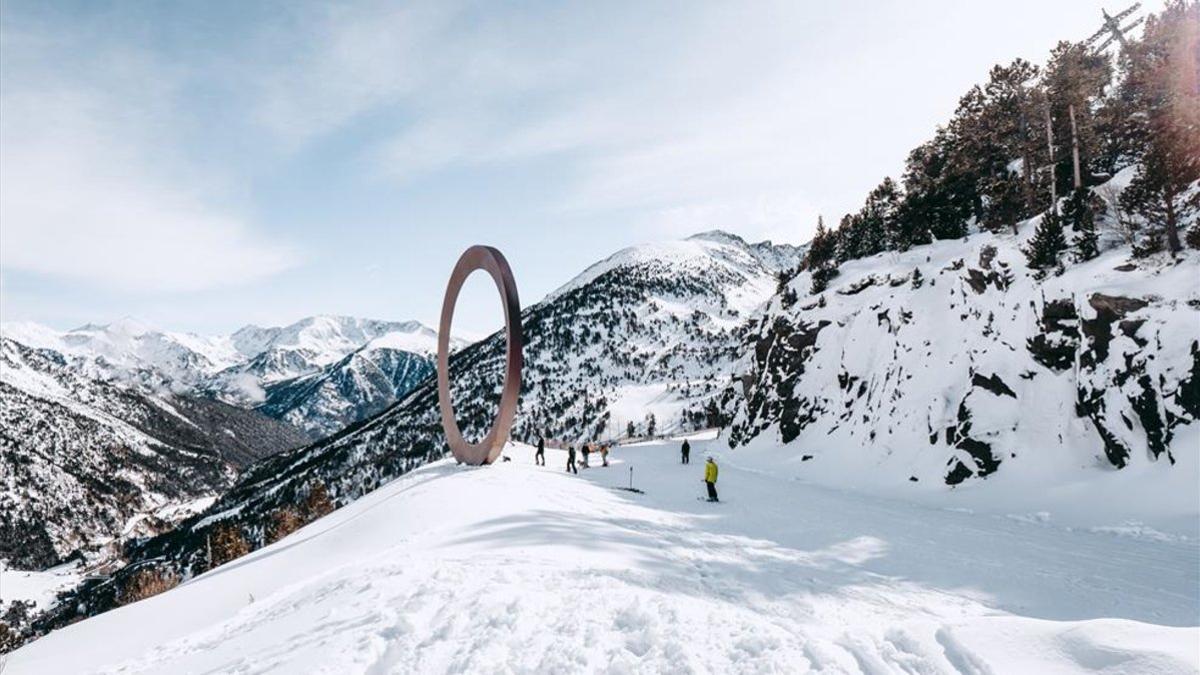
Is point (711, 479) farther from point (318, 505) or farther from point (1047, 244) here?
point (318, 505)

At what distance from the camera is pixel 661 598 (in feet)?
26.3

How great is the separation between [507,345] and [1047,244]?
22.3 m

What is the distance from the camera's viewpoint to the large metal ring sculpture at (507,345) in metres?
23.9

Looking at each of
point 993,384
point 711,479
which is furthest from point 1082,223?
point 711,479

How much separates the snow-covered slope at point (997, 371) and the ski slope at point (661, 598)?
381 cm

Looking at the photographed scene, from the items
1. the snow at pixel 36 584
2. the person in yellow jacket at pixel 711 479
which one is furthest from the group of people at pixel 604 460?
the snow at pixel 36 584

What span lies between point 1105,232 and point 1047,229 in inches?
95.6

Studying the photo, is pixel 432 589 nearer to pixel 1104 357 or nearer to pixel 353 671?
pixel 353 671

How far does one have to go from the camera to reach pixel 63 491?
192625 millimetres

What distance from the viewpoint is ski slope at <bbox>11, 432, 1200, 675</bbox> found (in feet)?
20.5

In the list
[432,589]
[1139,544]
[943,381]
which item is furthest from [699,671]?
[943,381]

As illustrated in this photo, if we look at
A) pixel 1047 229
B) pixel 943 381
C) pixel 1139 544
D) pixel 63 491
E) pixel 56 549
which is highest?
pixel 1047 229

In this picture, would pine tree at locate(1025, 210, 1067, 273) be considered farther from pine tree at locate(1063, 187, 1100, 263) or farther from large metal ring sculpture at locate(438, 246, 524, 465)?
large metal ring sculpture at locate(438, 246, 524, 465)

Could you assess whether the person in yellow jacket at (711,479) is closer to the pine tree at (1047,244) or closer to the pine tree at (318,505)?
the pine tree at (1047,244)
